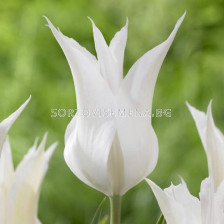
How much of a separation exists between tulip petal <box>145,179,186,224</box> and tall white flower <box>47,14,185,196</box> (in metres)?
0.03

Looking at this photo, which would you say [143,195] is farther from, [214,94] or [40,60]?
[40,60]

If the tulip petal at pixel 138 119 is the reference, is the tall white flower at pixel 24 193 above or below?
below

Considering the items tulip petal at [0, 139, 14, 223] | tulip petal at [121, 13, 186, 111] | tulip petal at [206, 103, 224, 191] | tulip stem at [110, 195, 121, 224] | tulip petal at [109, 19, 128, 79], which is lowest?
tulip stem at [110, 195, 121, 224]

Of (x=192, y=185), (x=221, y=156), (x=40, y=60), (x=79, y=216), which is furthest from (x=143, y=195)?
Result: (x=221, y=156)

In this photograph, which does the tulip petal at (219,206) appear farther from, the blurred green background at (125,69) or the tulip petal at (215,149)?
the blurred green background at (125,69)

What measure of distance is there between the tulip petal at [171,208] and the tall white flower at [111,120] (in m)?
0.03

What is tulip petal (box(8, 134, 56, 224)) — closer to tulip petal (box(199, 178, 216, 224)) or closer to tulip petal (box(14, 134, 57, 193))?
tulip petal (box(14, 134, 57, 193))

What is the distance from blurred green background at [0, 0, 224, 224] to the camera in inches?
69.2

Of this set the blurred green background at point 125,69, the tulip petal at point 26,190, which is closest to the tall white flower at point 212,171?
the tulip petal at point 26,190

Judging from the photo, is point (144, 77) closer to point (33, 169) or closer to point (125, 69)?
point (33, 169)


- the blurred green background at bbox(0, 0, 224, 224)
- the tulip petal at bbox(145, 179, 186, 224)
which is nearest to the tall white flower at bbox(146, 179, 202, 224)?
the tulip petal at bbox(145, 179, 186, 224)

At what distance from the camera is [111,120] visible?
14.4 inches

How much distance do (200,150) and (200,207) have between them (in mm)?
1381

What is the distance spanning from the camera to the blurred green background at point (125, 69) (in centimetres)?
176
